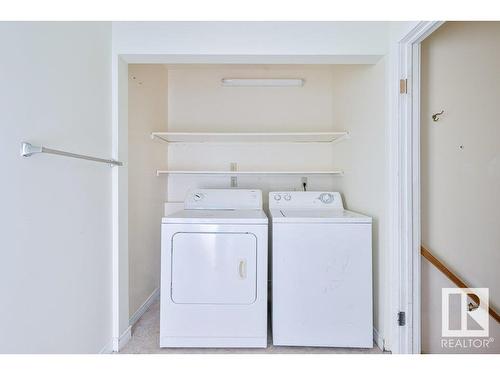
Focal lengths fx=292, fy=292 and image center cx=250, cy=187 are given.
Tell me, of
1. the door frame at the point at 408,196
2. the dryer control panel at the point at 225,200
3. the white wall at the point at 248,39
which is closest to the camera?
the door frame at the point at 408,196

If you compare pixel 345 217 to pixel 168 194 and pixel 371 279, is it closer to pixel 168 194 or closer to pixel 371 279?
pixel 371 279

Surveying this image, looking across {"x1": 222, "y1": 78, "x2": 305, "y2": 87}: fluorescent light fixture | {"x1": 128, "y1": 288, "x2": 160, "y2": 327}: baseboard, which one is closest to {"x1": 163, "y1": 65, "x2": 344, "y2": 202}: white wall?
{"x1": 222, "y1": 78, "x2": 305, "y2": 87}: fluorescent light fixture

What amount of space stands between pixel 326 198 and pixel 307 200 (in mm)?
174

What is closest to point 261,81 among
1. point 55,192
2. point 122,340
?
point 55,192

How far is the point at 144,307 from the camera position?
2539 millimetres

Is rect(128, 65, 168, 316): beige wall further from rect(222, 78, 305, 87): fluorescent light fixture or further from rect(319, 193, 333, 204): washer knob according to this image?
rect(319, 193, 333, 204): washer knob

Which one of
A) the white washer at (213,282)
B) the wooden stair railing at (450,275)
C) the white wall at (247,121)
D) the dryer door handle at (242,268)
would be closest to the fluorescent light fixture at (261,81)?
the white wall at (247,121)

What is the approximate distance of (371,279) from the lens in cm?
194

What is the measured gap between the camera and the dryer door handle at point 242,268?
195cm

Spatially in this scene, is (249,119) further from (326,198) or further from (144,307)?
(144,307)

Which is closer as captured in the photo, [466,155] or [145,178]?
[466,155]

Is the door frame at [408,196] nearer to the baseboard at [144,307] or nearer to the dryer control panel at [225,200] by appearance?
the dryer control panel at [225,200]

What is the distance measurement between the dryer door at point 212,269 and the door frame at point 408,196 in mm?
927
